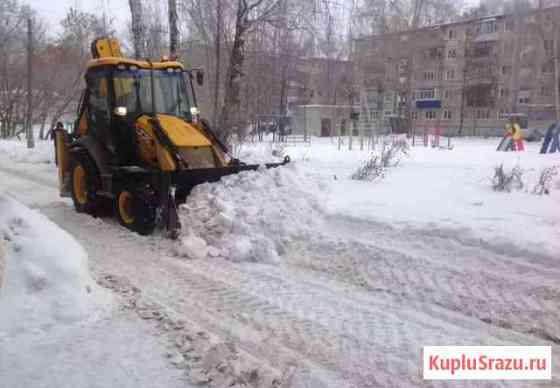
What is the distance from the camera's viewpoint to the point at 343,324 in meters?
4.52

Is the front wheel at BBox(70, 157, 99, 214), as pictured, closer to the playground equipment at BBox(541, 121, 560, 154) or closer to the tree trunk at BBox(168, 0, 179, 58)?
the tree trunk at BBox(168, 0, 179, 58)

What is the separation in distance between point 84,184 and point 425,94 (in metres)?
63.3

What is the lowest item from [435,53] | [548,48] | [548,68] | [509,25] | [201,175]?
[201,175]

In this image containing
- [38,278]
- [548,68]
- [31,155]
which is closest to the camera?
[38,278]

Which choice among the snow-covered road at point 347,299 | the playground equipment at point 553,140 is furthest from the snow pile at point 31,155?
the playground equipment at point 553,140

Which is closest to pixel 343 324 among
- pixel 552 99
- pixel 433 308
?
pixel 433 308

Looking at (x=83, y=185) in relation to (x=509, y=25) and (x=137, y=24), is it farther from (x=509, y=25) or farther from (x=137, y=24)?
(x=509, y=25)

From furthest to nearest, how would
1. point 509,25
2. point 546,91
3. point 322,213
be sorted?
point 546,91 → point 509,25 → point 322,213

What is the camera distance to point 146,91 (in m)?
8.47

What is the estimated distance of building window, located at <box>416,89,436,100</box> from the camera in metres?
66.0

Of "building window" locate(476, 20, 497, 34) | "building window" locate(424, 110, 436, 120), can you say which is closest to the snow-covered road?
"building window" locate(476, 20, 497, 34)

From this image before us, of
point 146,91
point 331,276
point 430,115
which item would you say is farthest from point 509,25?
point 331,276

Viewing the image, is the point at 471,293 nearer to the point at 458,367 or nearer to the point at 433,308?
the point at 433,308

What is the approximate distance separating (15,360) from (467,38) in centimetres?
6201
